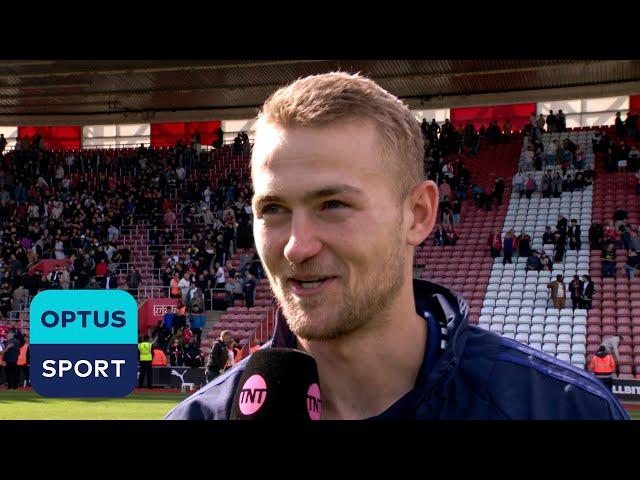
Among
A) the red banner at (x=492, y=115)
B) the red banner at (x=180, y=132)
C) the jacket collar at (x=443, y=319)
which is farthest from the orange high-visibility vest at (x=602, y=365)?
the red banner at (x=180, y=132)

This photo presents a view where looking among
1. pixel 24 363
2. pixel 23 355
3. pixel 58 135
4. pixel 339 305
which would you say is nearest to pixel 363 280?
pixel 339 305

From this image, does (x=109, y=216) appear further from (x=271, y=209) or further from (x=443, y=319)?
(x=271, y=209)

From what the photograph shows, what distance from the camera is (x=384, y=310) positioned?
2318 millimetres

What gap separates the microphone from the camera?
77.7 inches

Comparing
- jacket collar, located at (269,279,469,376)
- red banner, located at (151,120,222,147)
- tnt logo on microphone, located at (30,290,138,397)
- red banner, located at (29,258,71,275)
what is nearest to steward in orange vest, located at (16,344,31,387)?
tnt logo on microphone, located at (30,290,138,397)

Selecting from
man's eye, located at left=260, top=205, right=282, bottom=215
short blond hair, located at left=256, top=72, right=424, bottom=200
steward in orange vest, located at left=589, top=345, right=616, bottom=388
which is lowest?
steward in orange vest, located at left=589, top=345, right=616, bottom=388

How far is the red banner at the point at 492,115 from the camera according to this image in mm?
32156

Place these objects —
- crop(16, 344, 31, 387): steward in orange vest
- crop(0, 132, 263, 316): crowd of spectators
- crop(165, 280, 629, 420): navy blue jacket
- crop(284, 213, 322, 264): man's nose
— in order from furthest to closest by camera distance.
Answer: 1. crop(0, 132, 263, 316): crowd of spectators
2. crop(16, 344, 31, 387): steward in orange vest
3. crop(165, 280, 629, 420): navy blue jacket
4. crop(284, 213, 322, 264): man's nose

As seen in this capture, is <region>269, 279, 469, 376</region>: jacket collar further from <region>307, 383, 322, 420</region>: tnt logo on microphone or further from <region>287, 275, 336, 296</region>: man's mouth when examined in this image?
<region>307, 383, 322, 420</region>: tnt logo on microphone

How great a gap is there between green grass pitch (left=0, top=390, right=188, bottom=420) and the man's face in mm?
11152

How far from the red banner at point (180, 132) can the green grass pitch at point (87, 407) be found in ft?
60.6

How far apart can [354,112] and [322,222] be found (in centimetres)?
28

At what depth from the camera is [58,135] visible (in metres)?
37.0

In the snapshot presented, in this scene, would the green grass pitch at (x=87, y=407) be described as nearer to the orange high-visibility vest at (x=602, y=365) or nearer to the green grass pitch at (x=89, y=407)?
the green grass pitch at (x=89, y=407)
